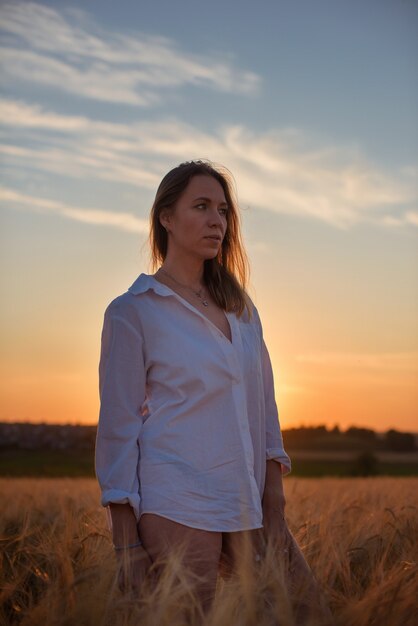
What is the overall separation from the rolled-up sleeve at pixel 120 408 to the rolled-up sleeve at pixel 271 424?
57 centimetres

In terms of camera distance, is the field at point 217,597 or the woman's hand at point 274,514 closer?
the field at point 217,597

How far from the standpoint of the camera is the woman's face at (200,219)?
10.1 feet

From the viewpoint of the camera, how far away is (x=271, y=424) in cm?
321

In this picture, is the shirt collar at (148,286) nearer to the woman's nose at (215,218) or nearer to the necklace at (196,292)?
the necklace at (196,292)

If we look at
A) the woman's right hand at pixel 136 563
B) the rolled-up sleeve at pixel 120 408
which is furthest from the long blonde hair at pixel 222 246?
the woman's right hand at pixel 136 563

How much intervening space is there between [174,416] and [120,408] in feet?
0.60

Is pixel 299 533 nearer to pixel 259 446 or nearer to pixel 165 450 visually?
pixel 259 446

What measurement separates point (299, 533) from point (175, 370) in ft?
4.83

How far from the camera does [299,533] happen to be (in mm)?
3943

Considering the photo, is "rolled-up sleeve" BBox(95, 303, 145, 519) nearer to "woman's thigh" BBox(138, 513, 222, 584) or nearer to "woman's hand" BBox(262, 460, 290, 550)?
"woman's thigh" BBox(138, 513, 222, 584)

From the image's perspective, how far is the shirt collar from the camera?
299 centimetres

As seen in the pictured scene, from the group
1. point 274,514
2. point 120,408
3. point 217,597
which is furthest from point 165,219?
point 217,597

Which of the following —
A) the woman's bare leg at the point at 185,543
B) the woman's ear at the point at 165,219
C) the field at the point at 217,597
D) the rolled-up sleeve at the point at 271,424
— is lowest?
the field at the point at 217,597

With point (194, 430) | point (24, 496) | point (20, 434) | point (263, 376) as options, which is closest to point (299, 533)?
point (263, 376)
